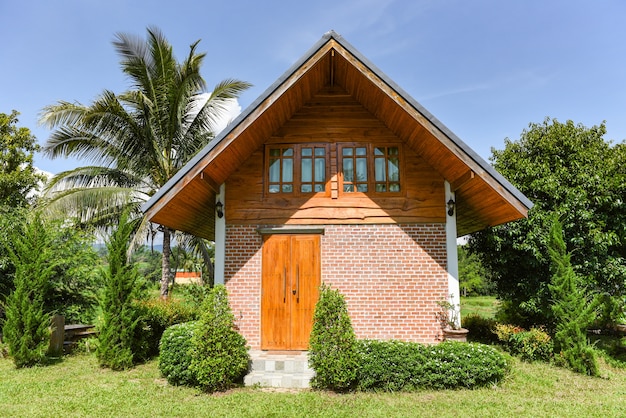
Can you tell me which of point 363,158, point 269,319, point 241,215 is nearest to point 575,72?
point 363,158

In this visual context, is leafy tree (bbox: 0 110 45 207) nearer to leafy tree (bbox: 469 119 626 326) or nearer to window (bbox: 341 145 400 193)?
window (bbox: 341 145 400 193)

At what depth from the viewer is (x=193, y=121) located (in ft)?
50.2

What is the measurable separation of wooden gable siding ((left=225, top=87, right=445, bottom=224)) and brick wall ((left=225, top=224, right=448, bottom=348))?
0.29 metres

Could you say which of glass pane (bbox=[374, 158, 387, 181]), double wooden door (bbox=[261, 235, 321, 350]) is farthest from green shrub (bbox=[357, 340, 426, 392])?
glass pane (bbox=[374, 158, 387, 181])

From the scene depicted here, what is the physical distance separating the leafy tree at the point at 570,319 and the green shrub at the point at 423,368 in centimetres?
225

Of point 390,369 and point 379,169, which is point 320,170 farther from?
point 390,369

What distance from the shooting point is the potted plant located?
7.03 m

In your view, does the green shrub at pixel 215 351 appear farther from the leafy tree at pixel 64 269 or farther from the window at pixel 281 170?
the leafy tree at pixel 64 269

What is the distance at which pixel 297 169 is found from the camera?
8234mm

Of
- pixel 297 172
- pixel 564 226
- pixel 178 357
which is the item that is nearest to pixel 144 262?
pixel 178 357

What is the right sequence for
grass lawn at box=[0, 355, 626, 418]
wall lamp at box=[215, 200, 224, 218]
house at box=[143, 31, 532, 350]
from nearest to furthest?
grass lawn at box=[0, 355, 626, 418]
house at box=[143, 31, 532, 350]
wall lamp at box=[215, 200, 224, 218]

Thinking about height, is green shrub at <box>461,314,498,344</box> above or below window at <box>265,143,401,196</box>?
below

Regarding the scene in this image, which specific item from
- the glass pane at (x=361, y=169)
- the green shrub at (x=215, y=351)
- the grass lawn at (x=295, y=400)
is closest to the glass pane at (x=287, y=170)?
the glass pane at (x=361, y=169)

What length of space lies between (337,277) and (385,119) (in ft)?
11.2
